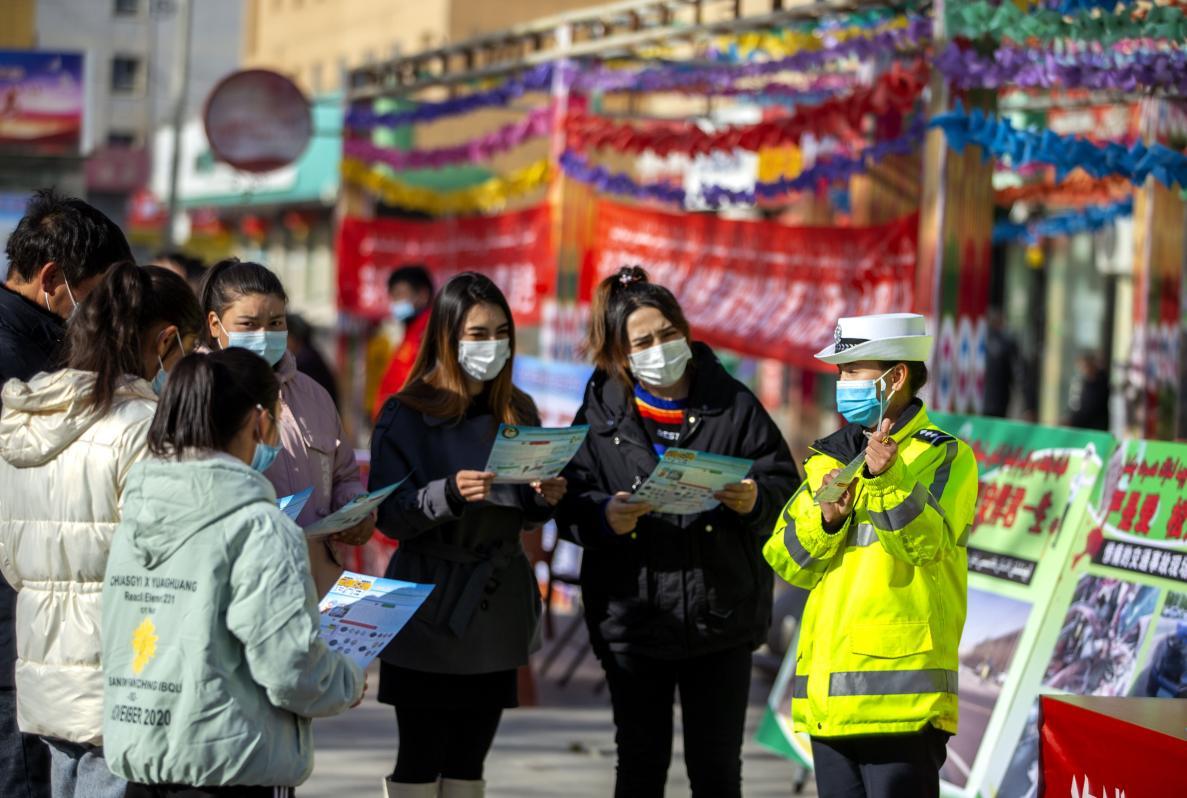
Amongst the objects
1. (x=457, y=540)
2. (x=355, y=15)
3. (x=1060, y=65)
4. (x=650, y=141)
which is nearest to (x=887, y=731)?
(x=457, y=540)

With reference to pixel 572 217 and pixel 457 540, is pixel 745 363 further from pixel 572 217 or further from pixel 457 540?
pixel 457 540

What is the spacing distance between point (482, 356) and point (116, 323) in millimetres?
1429

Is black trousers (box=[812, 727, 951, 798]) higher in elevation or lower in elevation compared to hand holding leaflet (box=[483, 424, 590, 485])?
lower

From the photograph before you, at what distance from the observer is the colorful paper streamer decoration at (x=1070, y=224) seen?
492 inches

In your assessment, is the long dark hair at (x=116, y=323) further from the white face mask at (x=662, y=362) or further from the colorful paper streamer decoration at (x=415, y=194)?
the colorful paper streamer decoration at (x=415, y=194)

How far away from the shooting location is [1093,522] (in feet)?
19.5

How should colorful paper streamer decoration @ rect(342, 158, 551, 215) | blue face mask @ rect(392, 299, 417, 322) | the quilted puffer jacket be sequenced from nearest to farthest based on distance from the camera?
the quilted puffer jacket < blue face mask @ rect(392, 299, 417, 322) < colorful paper streamer decoration @ rect(342, 158, 551, 215)

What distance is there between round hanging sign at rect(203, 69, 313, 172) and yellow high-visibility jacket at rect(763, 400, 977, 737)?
9704 mm

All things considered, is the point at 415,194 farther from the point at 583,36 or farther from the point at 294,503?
the point at 294,503

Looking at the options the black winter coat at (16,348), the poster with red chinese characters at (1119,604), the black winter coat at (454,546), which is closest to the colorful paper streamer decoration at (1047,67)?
the poster with red chinese characters at (1119,604)

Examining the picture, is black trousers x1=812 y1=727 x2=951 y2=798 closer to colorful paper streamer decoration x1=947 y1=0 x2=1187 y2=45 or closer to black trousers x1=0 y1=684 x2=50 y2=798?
black trousers x1=0 y1=684 x2=50 y2=798

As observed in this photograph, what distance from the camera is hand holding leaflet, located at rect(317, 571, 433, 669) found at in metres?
4.01

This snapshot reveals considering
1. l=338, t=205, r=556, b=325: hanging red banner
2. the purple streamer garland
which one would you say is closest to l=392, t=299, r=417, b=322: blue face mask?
the purple streamer garland

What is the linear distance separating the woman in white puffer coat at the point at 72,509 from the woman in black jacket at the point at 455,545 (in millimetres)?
1185
